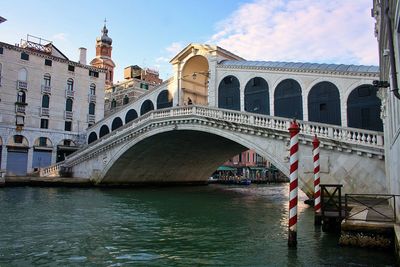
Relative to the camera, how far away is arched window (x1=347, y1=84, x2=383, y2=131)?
12.9 metres

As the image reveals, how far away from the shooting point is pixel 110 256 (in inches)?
219

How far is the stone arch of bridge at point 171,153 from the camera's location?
18.3m

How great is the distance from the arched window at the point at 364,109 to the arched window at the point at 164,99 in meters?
11.4

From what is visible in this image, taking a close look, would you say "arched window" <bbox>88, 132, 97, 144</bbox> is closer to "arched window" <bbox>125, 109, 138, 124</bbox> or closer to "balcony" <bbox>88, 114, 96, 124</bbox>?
"balcony" <bbox>88, 114, 96, 124</bbox>

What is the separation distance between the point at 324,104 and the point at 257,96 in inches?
133

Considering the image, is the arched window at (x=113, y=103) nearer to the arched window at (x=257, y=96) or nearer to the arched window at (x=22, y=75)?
the arched window at (x=22, y=75)

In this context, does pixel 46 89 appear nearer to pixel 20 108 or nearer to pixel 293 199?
pixel 20 108

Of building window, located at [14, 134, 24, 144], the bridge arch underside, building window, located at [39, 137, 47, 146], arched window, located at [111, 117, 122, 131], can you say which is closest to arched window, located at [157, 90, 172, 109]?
the bridge arch underside

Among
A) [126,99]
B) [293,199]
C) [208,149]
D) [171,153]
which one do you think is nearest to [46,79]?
[126,99]

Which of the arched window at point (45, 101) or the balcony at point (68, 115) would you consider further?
the balcony at point (68, 115)

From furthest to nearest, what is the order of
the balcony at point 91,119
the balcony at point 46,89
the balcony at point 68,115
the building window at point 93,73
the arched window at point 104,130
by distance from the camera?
the building window at point 93,73
the balcony at point 91,119
the balcony at point 68,115
the arched window at point 104,130
the balcony at point 46,89

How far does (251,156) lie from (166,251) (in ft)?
135

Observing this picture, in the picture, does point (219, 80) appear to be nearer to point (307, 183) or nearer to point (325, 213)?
point (307, 183)

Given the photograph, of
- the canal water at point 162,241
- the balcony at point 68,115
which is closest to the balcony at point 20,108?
the balcony at point 68,115
